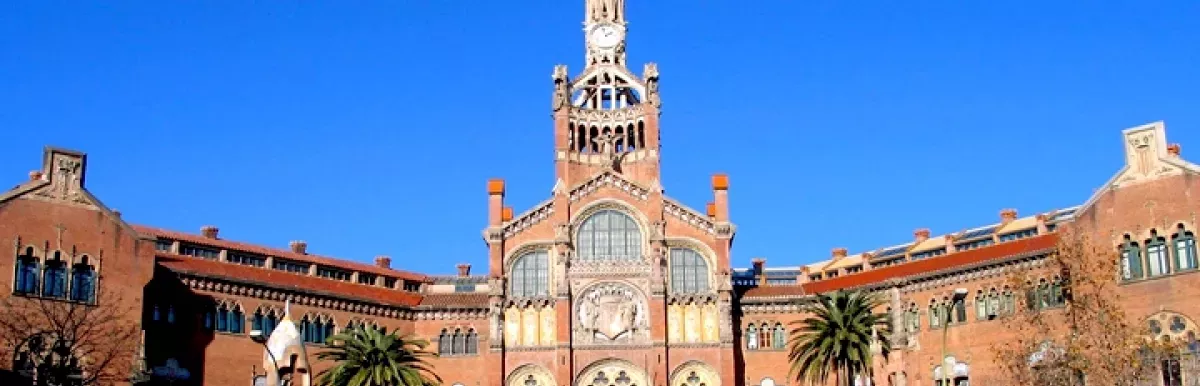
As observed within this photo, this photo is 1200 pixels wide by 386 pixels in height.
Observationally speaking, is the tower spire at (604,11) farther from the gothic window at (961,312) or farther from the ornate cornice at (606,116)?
the gothic window at (961,312)

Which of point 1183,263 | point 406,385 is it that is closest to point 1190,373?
point 1183,263

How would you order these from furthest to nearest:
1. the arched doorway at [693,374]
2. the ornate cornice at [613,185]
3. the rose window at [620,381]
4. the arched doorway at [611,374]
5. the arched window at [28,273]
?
1. the ornate cornice at [613,185]
2. the arched doorway at [693,374]
3. the rose window at [620,381]
4. the arched doorway at [611,374]
5. the arched window at [28,273]

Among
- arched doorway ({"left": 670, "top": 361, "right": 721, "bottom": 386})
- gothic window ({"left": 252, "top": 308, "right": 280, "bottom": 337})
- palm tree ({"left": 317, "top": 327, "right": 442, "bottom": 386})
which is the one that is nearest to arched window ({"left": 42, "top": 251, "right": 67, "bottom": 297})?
gothic window ({"left": 252, "top": 308, "right": 280, "bottom": 337})

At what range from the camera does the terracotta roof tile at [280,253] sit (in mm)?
88688

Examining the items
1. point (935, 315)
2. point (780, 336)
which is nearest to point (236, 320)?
point (780, 336)

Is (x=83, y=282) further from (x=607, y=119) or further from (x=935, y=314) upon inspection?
(x=935, y=314)

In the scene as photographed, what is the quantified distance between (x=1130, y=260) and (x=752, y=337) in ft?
86.1

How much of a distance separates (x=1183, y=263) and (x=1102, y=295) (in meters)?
4.25

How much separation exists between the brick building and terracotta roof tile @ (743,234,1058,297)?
215 mm

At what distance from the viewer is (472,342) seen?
92875 mm

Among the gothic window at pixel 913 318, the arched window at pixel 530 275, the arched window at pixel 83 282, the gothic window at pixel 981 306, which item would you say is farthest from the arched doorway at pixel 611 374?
the arched window at pixel 83 282

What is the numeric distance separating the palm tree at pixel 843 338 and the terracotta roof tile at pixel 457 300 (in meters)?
22.5

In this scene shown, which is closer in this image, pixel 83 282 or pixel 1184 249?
pixel 1184 249

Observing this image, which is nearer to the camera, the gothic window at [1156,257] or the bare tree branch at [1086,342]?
the bare tree branch at [1086,342]
